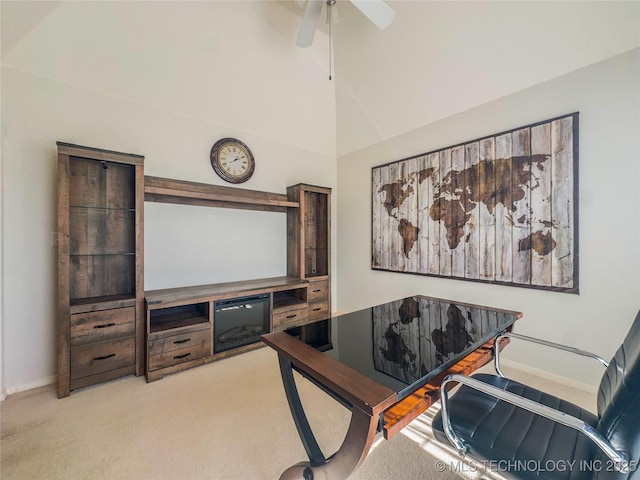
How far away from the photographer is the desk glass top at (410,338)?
3.59 feet

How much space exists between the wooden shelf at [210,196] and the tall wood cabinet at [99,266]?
0.72ft

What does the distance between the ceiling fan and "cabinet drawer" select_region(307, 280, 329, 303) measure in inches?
110

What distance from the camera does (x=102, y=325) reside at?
2.22 metres

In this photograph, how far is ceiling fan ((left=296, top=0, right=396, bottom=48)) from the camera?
2.03 meters

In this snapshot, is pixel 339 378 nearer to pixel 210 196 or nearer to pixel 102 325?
pixel 102 325

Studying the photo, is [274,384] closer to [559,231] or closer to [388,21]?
[559,231]

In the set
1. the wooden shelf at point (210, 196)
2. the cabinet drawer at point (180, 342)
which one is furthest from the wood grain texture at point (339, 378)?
the wooden shelf at point (210, 196)

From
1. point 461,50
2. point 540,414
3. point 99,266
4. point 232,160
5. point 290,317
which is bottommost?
point 290,317

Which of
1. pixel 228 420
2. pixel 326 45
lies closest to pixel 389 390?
pixel 228 420

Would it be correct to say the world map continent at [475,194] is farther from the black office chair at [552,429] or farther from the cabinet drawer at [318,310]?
the black office chair at [552,429]

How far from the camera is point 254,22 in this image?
8.59 ft

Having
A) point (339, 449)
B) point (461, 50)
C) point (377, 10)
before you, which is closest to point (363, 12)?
point (377, 10)

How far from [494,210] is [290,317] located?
101 inches

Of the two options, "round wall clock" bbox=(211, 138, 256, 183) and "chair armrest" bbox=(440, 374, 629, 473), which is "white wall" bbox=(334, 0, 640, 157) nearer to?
"round wall clock" bbox=(211, 138, 256, 183)
